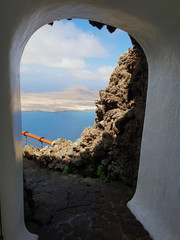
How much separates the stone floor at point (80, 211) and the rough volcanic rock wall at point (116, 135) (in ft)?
1.73

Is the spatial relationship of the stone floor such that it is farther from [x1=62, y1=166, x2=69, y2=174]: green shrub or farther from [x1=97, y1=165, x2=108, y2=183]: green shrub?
[x1=62, y1=166, x2=69, y2=174]: green shrub

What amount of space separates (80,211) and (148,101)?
2.88 metres

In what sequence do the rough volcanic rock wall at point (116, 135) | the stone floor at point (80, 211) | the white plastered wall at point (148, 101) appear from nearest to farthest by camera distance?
the white plastered wall at point (148, 101) → the stone floor at point (80, 211) → the rough volcanic rock wall at point (116, 135)

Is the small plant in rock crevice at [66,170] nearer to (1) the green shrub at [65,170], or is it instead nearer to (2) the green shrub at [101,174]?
(1) the green shrub at [65,170]

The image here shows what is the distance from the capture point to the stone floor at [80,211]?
10.9 ft

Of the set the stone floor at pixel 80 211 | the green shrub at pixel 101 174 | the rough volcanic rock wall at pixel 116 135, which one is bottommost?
the stone floor at pixel 80 211

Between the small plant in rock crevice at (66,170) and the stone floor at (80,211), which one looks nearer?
the stone floor at (80,211)

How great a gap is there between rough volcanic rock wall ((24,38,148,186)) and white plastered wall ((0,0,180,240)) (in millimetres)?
1289

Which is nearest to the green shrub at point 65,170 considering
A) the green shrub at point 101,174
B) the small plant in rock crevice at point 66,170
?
the small plant in rock crevice at point 66,170

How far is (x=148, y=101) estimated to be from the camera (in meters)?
3.65

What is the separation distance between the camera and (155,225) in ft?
10.3

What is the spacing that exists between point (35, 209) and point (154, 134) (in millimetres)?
3052

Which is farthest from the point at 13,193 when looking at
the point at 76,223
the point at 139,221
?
the point at 139,221

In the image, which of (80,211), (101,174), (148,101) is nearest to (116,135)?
(101,174)
